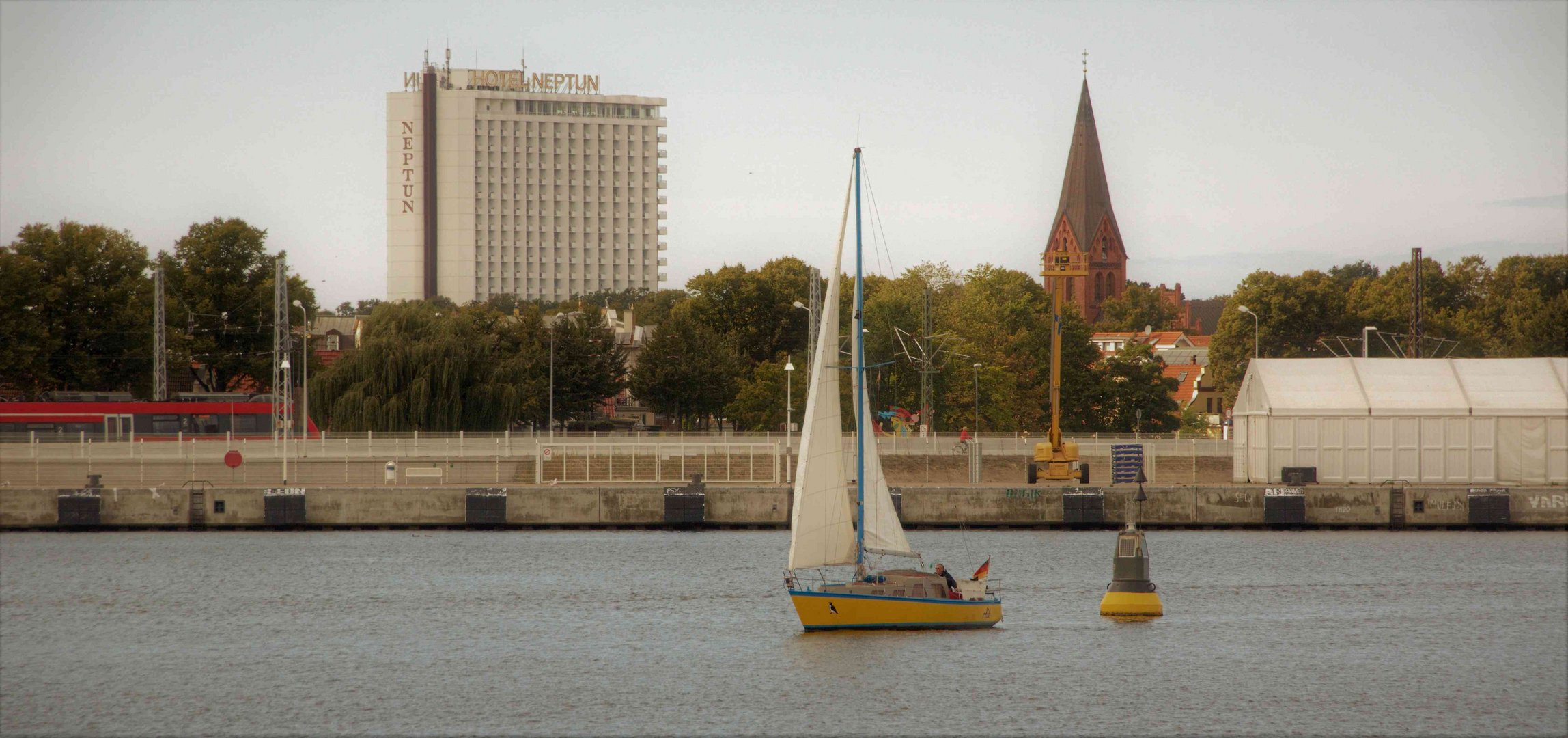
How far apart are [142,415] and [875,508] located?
5724 cm

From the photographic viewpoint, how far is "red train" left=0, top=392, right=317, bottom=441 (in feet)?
255

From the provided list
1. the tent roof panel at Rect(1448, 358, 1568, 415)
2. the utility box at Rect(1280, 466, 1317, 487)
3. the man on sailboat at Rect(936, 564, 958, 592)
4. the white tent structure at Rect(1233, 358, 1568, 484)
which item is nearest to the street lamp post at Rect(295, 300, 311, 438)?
the man on sailboat at Rect(936, 564, 958, 592)

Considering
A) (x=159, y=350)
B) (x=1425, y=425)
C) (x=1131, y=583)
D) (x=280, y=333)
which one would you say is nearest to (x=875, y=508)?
(x=1131, y=583)

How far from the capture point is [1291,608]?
145 ft

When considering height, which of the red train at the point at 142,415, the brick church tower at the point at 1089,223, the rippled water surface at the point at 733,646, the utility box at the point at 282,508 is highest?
the brick church tower at the point at 1089,223

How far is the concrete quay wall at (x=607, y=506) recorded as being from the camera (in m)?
61.8

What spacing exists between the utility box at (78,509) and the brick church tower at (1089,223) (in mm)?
128629

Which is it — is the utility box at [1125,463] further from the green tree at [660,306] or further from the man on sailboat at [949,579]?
the green tree at [660,306]

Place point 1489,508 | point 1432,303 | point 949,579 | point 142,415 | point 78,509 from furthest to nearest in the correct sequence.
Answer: point 1432,303 → point 142,415 → point 78,509 → point 1489,508 → point 949,579

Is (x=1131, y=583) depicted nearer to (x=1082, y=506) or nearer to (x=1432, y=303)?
(x=1082, y=506)

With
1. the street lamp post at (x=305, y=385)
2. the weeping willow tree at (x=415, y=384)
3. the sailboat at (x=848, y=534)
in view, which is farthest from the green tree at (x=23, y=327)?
the sailboat at (x=848, y=534)

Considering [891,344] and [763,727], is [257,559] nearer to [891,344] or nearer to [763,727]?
[763,727]

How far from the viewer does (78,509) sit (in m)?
61.2

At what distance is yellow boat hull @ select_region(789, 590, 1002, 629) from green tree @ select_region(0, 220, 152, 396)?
67.9 m
